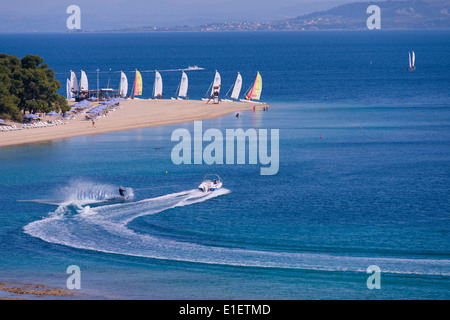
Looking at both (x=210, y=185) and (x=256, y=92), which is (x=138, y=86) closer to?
(x=256, y=92)

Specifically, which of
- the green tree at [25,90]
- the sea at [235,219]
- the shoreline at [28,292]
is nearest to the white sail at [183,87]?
the green tree at [25,90]

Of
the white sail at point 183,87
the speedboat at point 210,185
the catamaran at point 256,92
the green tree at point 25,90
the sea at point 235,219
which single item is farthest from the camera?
the white sail at point 183,87

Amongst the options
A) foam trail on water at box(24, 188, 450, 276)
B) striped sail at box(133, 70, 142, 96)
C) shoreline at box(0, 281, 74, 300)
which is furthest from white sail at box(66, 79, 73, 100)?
shoreline at box(0, 281, 74, 300)

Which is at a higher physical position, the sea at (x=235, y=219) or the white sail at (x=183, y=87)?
the white sail at (x=183, y=87)

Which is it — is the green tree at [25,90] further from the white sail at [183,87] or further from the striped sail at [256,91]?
the striped sail at [256,91]

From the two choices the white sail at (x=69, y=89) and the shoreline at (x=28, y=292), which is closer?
the shoreline at (x=28, y=292)

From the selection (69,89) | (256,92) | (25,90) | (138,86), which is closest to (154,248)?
(25,90)
